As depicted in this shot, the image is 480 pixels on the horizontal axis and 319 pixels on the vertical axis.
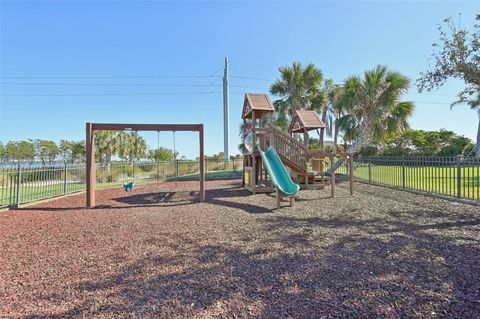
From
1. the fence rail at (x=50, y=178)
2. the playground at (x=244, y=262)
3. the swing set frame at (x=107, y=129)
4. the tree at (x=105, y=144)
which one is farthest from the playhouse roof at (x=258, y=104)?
the tree at (x=105, y=144)

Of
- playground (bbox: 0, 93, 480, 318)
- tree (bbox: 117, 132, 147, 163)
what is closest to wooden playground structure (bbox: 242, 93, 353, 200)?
playground (bbox: 0, 93, 480, 318)

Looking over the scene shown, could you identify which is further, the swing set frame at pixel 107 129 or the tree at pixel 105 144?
the tree at pixel 105 144

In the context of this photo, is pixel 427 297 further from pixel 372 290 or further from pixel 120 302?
pixel 120 302

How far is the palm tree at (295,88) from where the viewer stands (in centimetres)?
1875

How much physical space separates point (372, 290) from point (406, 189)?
8.84 m

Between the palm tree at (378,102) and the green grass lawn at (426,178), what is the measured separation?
114 inches

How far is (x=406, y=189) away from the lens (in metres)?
10.2

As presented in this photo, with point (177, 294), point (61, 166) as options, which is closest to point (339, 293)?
point (177, 294)

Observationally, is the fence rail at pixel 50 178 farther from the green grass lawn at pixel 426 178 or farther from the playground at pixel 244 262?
the green grass lawn at pixel 426 178

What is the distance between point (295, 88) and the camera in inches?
744

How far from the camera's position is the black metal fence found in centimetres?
782

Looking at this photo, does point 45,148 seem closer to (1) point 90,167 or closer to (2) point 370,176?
(1) point 90,167

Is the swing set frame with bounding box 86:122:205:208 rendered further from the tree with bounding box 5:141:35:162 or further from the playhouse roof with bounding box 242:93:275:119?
the tree with bounding box 5:141:35:162

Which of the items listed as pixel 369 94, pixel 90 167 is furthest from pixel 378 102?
pixel 90 167
